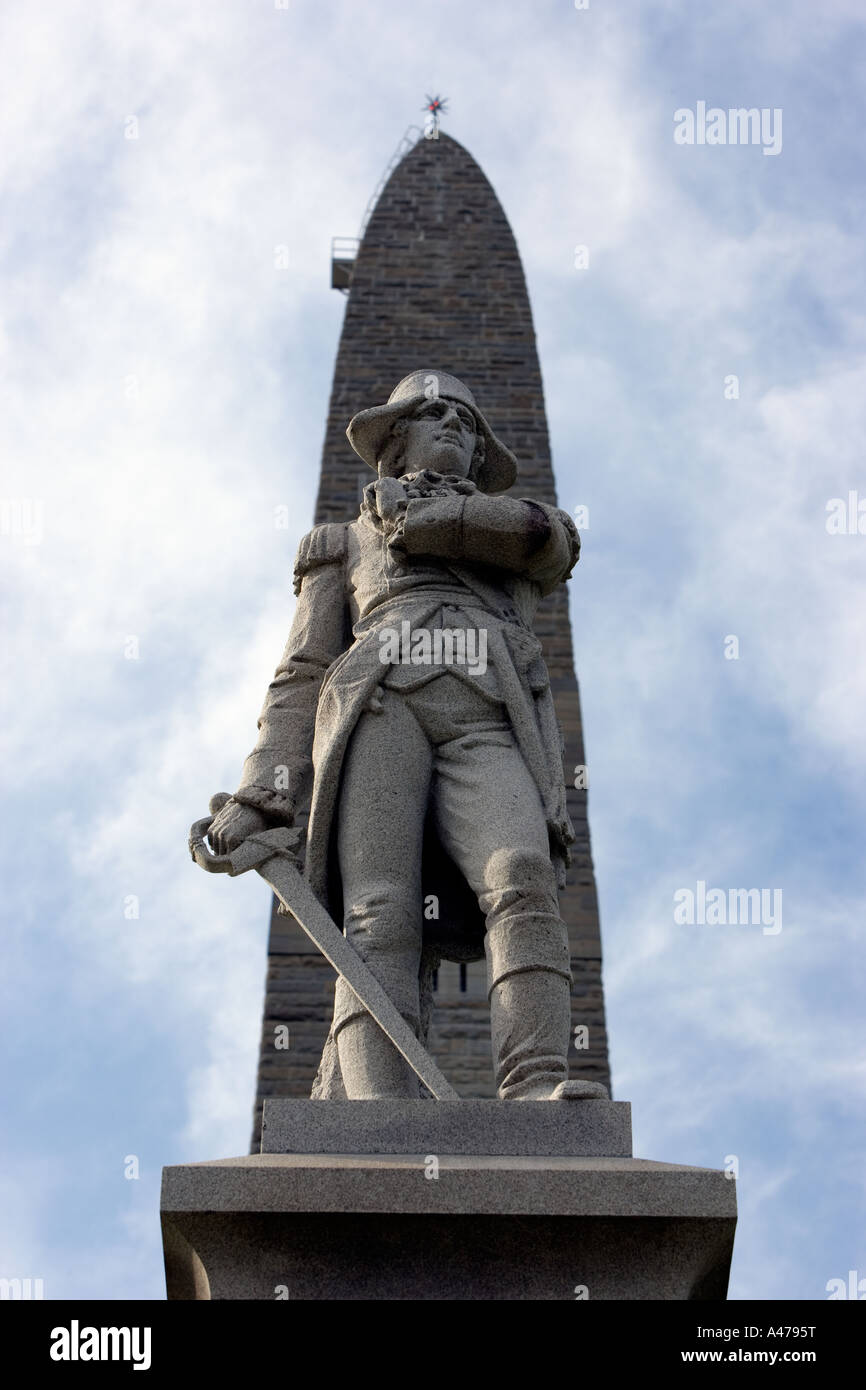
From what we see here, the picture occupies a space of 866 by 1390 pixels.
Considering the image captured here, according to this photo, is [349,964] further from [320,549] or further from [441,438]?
[441,438]

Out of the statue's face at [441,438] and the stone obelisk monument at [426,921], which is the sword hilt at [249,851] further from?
the statue's face at [441,438]

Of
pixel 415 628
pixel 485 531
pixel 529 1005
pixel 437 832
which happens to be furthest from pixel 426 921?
pixel 485 531

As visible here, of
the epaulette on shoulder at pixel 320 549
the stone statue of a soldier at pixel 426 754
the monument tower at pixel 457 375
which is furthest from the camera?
the monument tower at pixel 457 375

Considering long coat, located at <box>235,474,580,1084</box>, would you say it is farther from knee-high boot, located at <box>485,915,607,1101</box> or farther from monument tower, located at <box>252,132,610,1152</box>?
monument tower, located at <box>252,132,610,1152</box>

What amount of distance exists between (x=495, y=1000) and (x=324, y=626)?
4.68 feet

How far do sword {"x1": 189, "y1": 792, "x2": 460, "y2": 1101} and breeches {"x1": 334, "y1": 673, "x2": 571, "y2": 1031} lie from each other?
0.07 m

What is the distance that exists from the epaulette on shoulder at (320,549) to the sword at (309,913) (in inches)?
35.3

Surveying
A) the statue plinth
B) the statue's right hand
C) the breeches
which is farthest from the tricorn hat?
the statue plinth

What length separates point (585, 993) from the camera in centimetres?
1398

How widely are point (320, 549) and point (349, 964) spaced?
5.08ft

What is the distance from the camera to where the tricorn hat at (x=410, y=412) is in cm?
545

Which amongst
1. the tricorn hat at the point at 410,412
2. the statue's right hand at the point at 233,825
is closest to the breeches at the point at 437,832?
the statue's right hand at the point at 233,825
